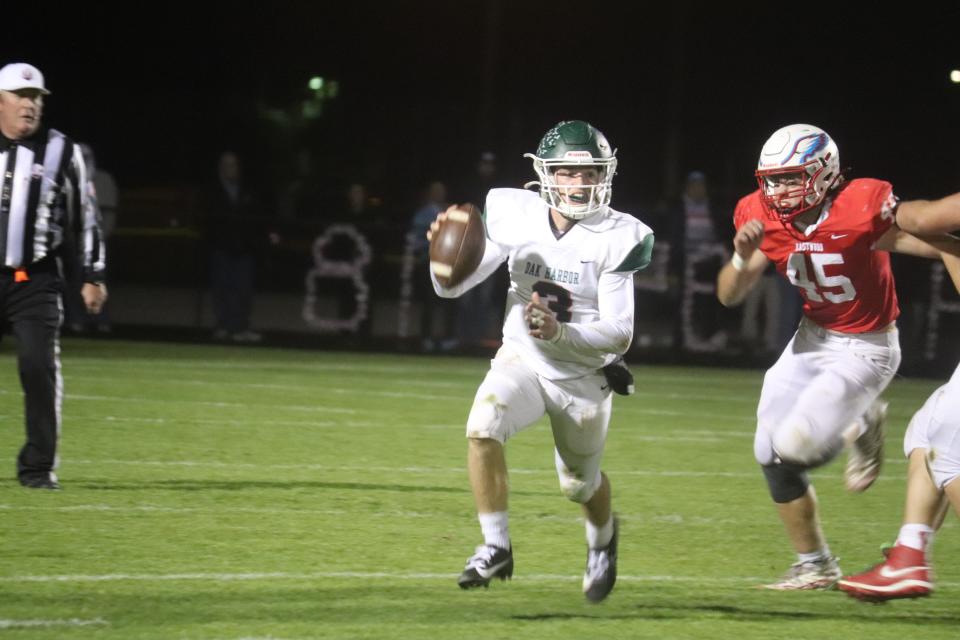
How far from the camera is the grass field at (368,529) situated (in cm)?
465

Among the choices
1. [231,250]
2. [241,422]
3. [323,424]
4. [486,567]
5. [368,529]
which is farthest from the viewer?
[231,250]

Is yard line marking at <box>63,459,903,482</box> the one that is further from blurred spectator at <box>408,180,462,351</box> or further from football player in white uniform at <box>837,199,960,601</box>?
blurred spectator at <box>408,180,462,351</box>

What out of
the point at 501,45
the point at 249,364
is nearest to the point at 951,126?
the point at 501,45

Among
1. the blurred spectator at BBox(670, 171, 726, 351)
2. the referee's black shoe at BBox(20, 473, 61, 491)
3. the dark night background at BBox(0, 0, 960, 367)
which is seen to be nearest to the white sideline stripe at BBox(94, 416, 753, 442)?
the referee's black shoe at BBox(20, 473, 61, 491)

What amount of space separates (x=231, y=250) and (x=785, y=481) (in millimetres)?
9597

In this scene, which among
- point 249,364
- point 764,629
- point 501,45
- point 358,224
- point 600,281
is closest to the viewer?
point 764,629

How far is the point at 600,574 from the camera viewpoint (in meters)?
5.00

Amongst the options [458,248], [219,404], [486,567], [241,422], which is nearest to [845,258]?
[458,248]

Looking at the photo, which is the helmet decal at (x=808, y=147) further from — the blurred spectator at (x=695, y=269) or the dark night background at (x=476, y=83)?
the dark night background at (x=476, y=83)

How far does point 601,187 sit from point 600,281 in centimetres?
33

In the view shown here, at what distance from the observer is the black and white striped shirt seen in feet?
21.3

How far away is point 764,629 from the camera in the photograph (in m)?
4.70

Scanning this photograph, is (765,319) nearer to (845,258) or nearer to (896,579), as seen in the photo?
(845,258)

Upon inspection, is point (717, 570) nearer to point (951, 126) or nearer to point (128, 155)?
point (951, 126)
